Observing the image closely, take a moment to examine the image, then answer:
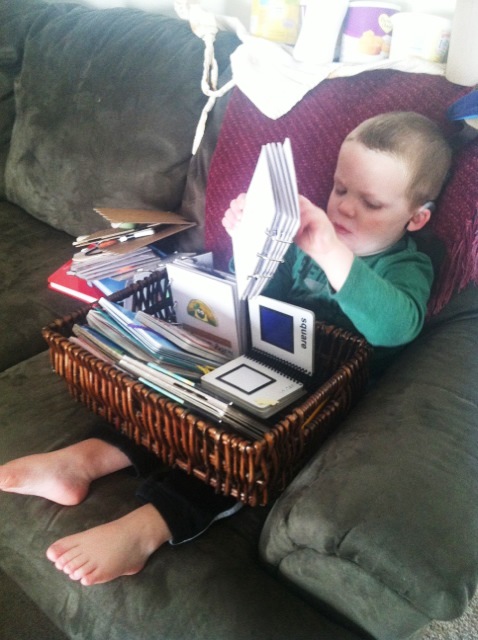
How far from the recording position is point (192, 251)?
1.30 meters

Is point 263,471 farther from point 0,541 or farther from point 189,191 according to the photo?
point 189,191

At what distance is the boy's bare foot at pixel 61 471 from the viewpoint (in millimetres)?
800

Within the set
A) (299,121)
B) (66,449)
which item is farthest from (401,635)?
(299,121)

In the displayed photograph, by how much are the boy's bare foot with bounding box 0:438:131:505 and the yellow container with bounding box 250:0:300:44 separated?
0.95 metres

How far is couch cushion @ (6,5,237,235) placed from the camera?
1.27 metres

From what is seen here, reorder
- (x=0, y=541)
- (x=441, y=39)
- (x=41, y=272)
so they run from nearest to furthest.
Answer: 1. (x=0, y=541)
2. (x=441, y=39)
3. (x=41, y=272)

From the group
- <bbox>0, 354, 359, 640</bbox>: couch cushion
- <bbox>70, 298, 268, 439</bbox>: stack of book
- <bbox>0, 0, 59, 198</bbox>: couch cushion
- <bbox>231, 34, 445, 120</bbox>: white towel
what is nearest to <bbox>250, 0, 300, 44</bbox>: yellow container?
<bbox>231, 34, 445, 120</bbox>: white towel

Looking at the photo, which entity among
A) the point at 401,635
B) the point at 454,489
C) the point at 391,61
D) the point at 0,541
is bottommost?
the point at 0,541

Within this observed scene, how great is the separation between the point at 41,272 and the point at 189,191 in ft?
1.54

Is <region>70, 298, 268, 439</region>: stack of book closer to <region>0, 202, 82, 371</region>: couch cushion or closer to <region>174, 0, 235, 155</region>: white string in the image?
<region>0, 202, 82, 371</region>: couch cushion

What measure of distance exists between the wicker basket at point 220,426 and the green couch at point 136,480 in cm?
5

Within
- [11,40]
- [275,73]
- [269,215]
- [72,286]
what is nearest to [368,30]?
[275,73]

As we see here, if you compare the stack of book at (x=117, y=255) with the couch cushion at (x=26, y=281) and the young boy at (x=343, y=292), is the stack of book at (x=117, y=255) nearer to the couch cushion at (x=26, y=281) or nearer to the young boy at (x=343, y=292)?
the couch cushion at (x=26, y=281)

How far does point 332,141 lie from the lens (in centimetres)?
100
